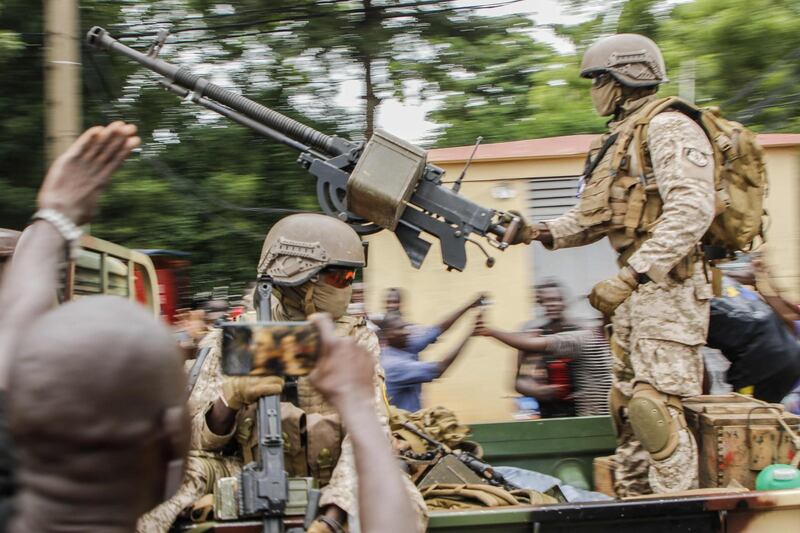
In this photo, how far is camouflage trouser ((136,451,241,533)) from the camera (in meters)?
2.90

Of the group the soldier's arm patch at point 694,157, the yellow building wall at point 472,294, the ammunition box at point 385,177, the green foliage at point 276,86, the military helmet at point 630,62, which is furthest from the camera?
the green foliage at point 276,86

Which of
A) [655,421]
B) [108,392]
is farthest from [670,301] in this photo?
[108,392]

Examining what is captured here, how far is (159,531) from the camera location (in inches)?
114

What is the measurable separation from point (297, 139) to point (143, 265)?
98cm

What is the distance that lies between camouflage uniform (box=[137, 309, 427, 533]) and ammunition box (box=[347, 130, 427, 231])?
0.99 metres

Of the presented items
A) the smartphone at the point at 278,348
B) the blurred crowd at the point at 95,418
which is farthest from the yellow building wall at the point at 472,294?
the blurred crowd at the point at 95,418

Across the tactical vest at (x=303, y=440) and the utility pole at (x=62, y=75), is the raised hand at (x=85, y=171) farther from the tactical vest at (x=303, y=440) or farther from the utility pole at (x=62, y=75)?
the utility pole at (x=62, y=75)

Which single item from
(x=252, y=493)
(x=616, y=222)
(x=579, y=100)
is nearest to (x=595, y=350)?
(x=616, y=222)

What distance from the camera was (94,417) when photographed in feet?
4.17

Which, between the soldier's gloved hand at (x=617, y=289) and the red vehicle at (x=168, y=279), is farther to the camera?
the red vehicle at (x=168, y=279)

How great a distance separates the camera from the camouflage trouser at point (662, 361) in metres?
3.77

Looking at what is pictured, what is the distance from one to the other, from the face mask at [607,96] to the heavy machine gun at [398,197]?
62 cm

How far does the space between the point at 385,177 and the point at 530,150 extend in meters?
2.42

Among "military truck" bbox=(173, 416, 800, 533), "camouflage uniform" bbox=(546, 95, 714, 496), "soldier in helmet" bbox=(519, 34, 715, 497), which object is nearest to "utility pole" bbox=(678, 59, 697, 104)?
"soldier in helmet" bbox=(519, 34, 715, 497)
